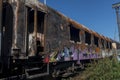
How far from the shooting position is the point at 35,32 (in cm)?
925

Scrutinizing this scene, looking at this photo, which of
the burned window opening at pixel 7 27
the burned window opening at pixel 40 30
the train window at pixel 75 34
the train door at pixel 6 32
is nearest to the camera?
the train door at pixel 6 32

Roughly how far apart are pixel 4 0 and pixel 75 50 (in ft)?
21.5

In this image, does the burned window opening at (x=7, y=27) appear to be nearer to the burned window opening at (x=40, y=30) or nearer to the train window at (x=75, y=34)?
the burned window opening at (x=40, y=30)

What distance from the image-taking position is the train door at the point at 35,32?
30.2 ft

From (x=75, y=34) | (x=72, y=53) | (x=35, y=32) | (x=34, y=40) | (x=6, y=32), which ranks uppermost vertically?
(x=75, y=34)

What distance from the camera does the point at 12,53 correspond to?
26.3ft

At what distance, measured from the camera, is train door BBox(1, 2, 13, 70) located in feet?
25.2

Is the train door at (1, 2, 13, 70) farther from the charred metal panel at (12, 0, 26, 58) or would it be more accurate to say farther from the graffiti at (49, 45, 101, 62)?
the graffiti at (49, 45, 101, 62)

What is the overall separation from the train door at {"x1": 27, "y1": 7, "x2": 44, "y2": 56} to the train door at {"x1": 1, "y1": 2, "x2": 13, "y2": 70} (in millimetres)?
1118

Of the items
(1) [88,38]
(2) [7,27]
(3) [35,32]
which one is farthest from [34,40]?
(1) [88,38]

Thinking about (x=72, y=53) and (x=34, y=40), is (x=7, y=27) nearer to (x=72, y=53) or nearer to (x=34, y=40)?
(x=34, y=40)

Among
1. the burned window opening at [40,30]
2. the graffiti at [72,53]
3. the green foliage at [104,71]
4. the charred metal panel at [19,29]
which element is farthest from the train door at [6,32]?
the green foliage at [104,71]

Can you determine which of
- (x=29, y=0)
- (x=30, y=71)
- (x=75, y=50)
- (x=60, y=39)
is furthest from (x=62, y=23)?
(x=30, y=71)

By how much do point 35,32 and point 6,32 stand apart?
60.1 inches
